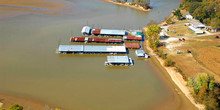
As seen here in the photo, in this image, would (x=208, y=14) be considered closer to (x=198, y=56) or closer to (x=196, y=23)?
(x=196, y=23)

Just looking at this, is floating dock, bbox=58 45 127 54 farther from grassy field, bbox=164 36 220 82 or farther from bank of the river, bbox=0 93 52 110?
bank of the river, bbox=0 93 52 110

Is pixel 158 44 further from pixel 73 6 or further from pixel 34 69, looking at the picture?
pixel 73 6

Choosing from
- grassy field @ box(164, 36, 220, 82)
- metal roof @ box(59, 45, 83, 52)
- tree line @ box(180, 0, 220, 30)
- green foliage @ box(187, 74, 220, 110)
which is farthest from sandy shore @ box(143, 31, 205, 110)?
tree line @ box(180, 0, 220, 30)

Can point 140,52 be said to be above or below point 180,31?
below

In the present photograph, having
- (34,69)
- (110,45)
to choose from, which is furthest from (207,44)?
(34,69)

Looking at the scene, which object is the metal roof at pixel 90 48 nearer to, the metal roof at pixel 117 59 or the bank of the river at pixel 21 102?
the metal roof at pixel 117 59

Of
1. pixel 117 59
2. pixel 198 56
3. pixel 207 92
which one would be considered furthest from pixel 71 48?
pixel 198 56
